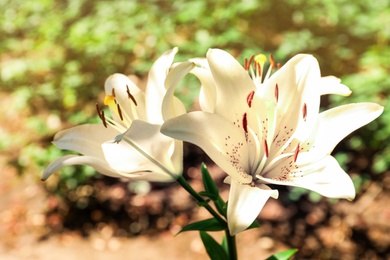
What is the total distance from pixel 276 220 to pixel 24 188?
1.17 meters

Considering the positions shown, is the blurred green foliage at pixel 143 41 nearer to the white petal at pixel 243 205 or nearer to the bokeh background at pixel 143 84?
the bokeh background at pixel 143 84

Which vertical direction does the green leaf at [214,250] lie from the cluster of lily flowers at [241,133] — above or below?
below

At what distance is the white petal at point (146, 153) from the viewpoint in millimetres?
751

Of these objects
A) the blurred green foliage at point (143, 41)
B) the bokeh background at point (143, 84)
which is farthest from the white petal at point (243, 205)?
the blurred green foliage at point (143, 41)

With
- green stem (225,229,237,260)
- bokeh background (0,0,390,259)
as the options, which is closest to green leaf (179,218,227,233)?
green stem (225,229,237,260)

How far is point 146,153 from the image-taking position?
79cm

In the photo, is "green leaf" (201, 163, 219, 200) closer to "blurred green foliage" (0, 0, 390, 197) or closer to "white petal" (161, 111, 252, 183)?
"white petal" (161, 111, 252, 183)

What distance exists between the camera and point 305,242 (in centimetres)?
238

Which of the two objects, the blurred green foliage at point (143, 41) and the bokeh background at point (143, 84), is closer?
the bokeh background at point (143, 84)

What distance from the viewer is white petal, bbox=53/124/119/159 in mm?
845

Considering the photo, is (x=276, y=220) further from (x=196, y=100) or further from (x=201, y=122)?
(x=201, y=122)

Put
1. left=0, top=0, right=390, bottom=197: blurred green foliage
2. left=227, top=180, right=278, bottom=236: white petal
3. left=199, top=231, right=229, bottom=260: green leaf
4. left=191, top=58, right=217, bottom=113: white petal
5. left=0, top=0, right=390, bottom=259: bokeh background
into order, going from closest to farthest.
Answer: left=227, top=180, right=278, bottom=236: white petal, left=191, top=58, right=217, bottom=113: white petal, left=199, top=231, right=229, bottom=260: green leaf, left=0, top=0, right=390, bottom=259: bokeh background, left=0, top=0, right=390, bottom=197: blurred green foliage

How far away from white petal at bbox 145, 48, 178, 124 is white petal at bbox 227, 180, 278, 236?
174mm

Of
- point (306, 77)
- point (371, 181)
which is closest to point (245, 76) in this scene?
point (306, 77)
